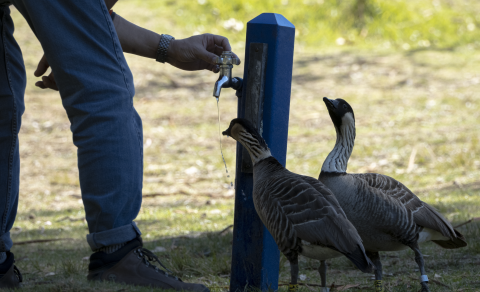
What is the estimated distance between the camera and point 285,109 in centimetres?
283

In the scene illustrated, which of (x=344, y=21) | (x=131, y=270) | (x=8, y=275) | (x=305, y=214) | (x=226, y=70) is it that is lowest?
(x=8, y=275)

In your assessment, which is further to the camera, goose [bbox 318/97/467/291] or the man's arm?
the man's arm

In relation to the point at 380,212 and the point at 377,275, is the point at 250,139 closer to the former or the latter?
the point at 380,212

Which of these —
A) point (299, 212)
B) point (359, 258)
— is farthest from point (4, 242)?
point (359, 258)

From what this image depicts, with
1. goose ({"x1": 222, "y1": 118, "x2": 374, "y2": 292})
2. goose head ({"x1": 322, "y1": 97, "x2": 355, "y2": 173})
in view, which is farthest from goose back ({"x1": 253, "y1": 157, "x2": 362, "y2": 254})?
goose head ({"x1": 322, "y1": 97, "x2": 355, "y2": 173})

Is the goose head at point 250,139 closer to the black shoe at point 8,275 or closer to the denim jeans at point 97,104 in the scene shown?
the denim jeans at point 97,104

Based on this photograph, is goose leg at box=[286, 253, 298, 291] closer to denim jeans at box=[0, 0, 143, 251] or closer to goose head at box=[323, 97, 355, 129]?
denim jeans at box=[0, 0, 143, 251]

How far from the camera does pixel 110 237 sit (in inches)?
98.5

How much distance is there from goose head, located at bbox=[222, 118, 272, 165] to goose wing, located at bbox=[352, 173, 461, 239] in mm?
690

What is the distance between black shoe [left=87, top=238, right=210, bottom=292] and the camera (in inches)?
104

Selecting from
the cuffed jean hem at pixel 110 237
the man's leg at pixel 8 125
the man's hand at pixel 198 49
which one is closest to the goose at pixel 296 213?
the man's hand at pixel 198 49

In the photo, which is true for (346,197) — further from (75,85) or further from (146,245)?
(146,245)

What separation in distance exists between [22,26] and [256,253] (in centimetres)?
1346

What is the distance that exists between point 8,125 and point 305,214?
5.94 feet
